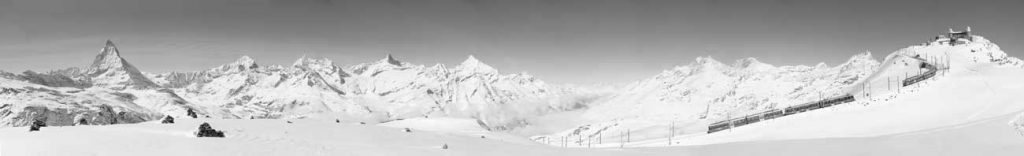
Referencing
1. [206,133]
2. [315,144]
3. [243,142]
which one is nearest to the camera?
[243,142]

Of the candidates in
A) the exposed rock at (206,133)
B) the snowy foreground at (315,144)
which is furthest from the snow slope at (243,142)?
the exposed rock at (206,133)

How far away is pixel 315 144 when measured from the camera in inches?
1073

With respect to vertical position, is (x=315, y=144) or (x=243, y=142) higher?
(x=243, y=142)

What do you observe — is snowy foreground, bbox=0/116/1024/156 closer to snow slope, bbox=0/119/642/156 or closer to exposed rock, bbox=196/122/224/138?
snow slope, bbox=0/119/642/156

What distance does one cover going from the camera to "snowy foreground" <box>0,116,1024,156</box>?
22109 mm

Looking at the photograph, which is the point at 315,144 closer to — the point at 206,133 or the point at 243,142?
the point at 243,142

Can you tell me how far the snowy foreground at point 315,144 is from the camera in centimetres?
2211

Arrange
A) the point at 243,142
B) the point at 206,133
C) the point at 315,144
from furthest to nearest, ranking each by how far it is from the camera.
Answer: the point at 315,144 → the point at 206,133 → the point at 243,142

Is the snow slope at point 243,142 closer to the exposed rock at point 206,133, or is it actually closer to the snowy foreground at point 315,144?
the snowy foreground at point 315,144

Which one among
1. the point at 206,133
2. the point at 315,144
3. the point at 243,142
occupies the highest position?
the point at 206,133

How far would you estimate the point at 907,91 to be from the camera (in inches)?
3406

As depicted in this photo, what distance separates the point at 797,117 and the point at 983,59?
92.2m

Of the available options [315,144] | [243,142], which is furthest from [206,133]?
[315,144]

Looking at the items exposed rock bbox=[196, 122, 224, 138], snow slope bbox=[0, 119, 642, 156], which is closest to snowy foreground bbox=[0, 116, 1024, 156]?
snow slope bbox=[0, 119, 642, 156]
